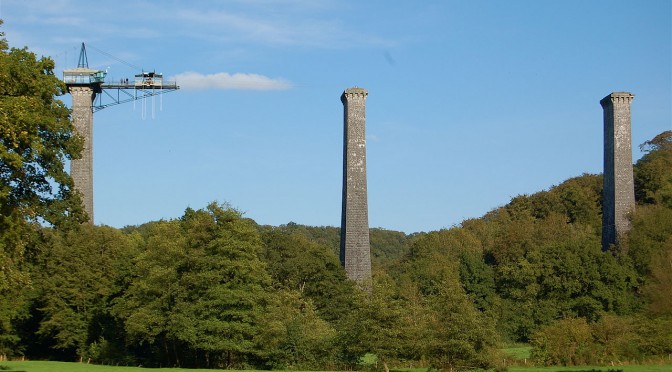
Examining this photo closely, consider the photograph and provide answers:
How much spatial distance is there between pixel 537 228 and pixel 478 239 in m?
10.9

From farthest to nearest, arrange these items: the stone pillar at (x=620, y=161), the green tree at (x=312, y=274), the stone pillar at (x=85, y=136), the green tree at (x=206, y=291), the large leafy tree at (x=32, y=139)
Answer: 1. the stone pillar at (x=620, y=161)
2. the stone pillar at (x=85, y=136)
3. the green tree at (x=312, y=274)
4. the green tree at (x=206, y=291)
5. the large leafy tree at (x=32, y=139)

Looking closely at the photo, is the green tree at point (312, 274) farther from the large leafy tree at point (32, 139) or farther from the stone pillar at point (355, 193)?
the large leafy tree at point (32, 139)

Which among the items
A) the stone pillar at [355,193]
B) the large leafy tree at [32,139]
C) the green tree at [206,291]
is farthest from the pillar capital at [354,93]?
the large leafy tree at [32,139]

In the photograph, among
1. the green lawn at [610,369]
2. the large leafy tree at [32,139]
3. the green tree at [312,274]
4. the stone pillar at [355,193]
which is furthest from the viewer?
the stone pillar at [355,193]

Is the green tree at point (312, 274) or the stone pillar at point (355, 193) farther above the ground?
the stone pillar at point (355, 193)

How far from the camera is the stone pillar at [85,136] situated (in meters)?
55.7

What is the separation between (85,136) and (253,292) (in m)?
19.9

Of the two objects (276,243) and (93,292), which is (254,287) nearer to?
(93,292)

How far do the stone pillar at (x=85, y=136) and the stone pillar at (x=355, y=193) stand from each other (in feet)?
49.7

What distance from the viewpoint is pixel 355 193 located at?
184 ft

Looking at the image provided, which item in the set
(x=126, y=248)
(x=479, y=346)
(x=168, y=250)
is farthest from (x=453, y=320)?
(x=126, y=248)

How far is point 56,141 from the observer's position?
27188mm

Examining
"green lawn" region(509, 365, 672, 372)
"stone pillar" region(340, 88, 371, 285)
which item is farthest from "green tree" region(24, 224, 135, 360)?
"green lawn" region(509, 365, 672, 372)

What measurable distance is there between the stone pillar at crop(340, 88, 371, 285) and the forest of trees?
1.29m
